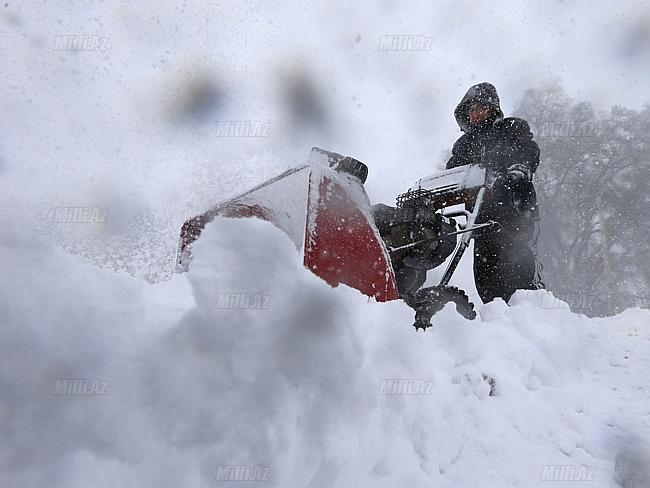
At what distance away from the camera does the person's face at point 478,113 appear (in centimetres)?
457

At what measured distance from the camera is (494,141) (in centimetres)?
452

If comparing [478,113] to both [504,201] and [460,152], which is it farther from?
[504,201]

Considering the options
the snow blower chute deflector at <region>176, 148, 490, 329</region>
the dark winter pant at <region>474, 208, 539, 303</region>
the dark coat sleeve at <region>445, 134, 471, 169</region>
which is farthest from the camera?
the dark coat sleeve at <region>445, 134, 471, 169</region>

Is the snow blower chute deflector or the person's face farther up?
the person's face

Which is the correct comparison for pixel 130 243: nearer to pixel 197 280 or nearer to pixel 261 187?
pixel 261 187

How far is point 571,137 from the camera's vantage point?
15.9 m

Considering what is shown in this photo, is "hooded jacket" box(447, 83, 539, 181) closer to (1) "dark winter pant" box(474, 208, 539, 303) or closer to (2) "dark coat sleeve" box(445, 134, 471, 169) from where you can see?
(2) "dark coat sleeve" box(445, 134, 471, 169)

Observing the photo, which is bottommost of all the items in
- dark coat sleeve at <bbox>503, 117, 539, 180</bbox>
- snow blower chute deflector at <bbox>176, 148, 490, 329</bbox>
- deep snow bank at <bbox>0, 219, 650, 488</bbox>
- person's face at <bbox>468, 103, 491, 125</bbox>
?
deep snow bank at <bbox>0, 219, 650, 488</bbox>

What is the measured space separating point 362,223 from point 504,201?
1951mm

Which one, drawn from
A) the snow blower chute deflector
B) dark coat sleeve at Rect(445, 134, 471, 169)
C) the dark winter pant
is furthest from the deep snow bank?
dark coat sleeve at Rect(445, 134, 471, 169)

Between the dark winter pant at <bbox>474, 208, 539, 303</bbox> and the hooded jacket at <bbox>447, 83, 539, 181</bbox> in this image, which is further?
the hooded jacket at <bbox>447, 83, 539, 181</bbox>

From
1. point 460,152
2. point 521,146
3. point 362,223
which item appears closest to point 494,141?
point 521,146

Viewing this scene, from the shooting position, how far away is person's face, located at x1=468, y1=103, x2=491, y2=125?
457 cm

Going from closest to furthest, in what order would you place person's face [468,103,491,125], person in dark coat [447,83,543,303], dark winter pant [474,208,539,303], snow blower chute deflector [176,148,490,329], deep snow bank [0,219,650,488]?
deep snow bank [0,219,650,488], snow blower chute deflector [176,148,490,329], person in dark coat [447,83,543,303], dark winter pant [474,208,539,303], person's face [468,103,491,125]
